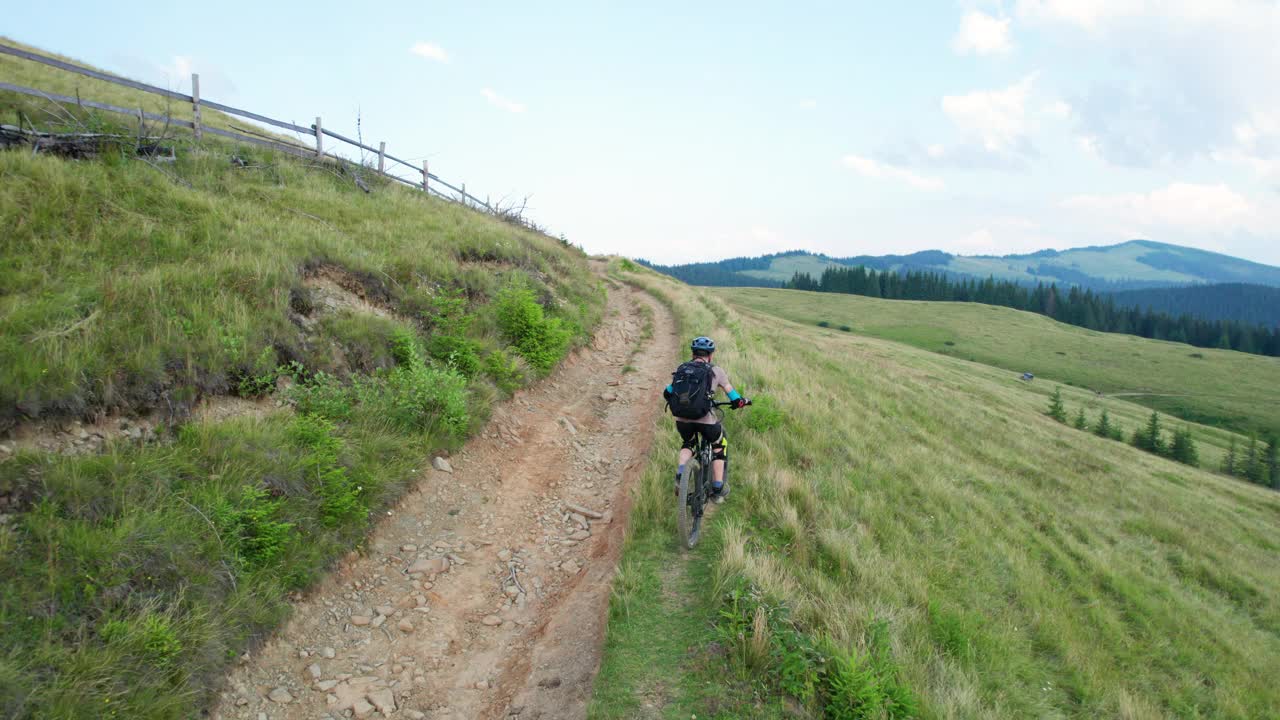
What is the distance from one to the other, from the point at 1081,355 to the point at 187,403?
379 feet

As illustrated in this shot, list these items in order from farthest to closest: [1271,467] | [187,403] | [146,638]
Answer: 1. [1271,467]
2. [187,403]
3. [146,638]

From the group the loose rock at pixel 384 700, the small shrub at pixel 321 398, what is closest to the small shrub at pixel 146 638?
the loose rock at pixel 384 700

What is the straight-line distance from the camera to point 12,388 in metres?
5.04

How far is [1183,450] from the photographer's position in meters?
48.9

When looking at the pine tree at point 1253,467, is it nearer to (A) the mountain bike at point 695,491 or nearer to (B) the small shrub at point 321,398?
(A) the mountain bike at point 695,491

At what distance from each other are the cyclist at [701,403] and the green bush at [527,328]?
18.5 ft

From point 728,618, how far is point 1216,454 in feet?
252

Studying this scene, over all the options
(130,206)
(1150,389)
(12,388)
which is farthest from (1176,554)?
(1150,389)

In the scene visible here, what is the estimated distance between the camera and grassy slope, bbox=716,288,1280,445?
77.4 meters

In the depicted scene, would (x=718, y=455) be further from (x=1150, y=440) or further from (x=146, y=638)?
(x=1150, y=440)

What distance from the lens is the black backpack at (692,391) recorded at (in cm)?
666

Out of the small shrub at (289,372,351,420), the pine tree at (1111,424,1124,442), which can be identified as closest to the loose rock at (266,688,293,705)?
the small shrub at (289,372,351,420)

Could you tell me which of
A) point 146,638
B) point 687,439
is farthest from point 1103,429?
point 146,638

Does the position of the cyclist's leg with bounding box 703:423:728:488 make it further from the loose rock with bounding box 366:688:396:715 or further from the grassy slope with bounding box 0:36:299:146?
the grassy slope with bounding box 0:36:299:146
